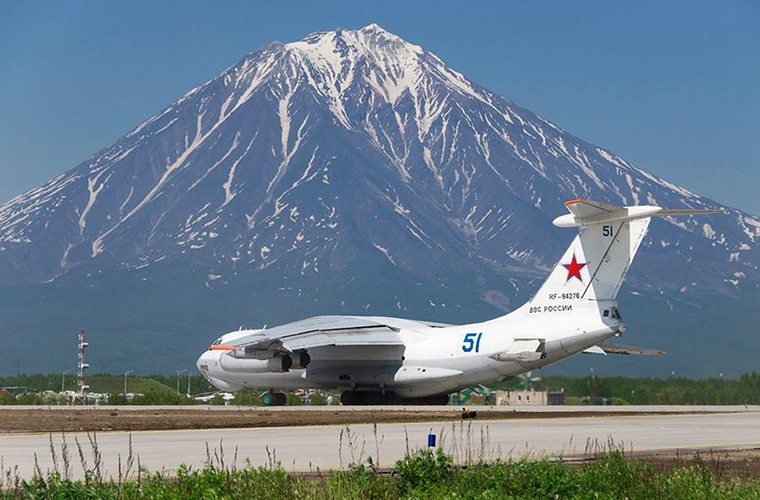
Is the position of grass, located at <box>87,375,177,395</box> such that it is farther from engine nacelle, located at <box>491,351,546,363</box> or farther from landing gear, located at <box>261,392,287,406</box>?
engine nacelle, located at <box>491,351,546,363</box>

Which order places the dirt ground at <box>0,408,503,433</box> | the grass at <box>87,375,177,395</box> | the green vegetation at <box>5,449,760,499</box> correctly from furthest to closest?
the grass at <box>87,375,177,395</box>, the dirt ground at <box>0,408,503,433</box>, the green vegetation at <box>5,449,760,499</box>

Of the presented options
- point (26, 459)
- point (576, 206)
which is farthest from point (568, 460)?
point (576, 206)

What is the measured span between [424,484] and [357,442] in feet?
26.7

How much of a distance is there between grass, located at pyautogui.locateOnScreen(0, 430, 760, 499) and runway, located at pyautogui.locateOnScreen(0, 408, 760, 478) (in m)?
1.77

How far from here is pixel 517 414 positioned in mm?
36312

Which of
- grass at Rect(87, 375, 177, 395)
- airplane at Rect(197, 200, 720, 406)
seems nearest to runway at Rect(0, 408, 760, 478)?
airplane at Rect(197, 200, 720, 406)

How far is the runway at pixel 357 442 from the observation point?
18.4 meters

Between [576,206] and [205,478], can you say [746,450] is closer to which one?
[205,478]

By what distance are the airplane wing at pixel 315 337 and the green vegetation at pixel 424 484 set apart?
28.4 m

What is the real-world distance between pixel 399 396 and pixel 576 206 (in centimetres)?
1345

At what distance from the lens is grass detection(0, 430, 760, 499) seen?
41.9 feet

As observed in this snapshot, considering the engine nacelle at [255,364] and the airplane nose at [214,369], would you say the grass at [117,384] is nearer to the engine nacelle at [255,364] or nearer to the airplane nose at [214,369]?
the airplane nose at [214,369]

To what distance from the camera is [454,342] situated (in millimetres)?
41250

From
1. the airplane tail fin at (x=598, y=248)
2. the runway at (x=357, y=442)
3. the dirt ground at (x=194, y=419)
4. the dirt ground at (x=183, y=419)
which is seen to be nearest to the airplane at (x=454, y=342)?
the airplane tail fin at (x=598, y=248)
